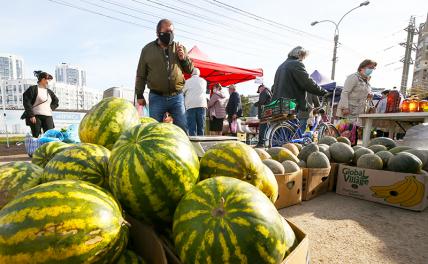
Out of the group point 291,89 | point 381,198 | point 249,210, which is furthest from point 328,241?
point 291,89

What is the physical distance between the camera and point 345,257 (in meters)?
2.12

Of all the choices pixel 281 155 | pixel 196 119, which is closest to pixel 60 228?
pixel 281 155

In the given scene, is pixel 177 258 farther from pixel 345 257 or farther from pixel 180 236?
pixel 345 257

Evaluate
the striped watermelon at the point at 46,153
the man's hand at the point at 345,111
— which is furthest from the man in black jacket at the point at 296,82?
the striped watermelon at the point at 46,153

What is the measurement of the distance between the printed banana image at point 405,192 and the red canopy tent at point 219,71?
7.42 metres

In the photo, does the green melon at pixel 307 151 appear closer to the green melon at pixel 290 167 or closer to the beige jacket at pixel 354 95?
the green melon at pixel 290 167

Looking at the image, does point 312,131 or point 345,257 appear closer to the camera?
point 345,257

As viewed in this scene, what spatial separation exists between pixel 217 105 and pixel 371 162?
5.80 metres

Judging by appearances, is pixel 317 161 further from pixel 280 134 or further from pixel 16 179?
pixel 16 179

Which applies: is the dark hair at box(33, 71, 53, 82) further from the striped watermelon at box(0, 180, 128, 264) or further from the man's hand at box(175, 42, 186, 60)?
the striped watermelon at box(0, 180, 128, 264)

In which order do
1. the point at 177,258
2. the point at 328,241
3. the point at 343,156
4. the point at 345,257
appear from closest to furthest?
the point at 177,258 < the point at 345,257 < the point at 328,241 < the point at 343,156

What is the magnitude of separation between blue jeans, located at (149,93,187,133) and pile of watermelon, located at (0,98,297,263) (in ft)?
9.19

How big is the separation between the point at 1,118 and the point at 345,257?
1413 centimetres

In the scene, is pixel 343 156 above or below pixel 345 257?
above
